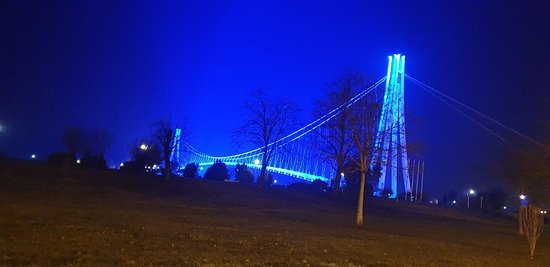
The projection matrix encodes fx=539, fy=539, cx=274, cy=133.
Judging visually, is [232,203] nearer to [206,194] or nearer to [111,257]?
[206,194]

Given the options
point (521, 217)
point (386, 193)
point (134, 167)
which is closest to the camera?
point (521, 217)

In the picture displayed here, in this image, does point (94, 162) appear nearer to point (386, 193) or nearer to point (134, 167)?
point (134, 167)

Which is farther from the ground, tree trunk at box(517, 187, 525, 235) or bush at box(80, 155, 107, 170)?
bush at box(80, 155, 107, 170)

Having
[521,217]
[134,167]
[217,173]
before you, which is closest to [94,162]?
[134,167]

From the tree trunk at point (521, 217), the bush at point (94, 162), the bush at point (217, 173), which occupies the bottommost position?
the tree trunk at point (521, 217)

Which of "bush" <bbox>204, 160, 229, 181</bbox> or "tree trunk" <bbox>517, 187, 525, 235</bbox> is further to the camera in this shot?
"bush" <bbox>204, 160, 229, 181</bbox>

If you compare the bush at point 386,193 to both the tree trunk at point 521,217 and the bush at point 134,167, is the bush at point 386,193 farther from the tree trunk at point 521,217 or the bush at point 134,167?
the bush at point 134,167

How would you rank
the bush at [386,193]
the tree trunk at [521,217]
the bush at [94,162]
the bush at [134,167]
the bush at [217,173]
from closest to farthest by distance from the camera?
the tree trunk at [521,217], the bush at [94,162], the bush at [134,167], the bush at [217,173], the bush at [386,193]

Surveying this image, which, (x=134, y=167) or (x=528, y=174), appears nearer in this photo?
(x=528, y=174)

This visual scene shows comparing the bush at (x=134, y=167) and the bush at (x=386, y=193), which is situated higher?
the bush at (x=386, y=193)

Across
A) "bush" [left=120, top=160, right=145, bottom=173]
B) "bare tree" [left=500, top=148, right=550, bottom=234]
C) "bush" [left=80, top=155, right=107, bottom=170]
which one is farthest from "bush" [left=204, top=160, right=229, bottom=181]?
"bare tree" [left=500, top=148, right=550, bottom=234]

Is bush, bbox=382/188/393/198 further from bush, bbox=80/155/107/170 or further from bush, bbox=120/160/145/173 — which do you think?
bush, bbox=80/155/107/170

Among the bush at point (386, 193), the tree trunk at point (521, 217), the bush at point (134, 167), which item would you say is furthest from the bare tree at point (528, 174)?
the bush at point (134, 167)

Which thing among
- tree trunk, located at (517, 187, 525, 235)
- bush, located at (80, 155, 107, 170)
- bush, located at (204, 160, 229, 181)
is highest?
bush, located at (204, 160, 229, 181)
